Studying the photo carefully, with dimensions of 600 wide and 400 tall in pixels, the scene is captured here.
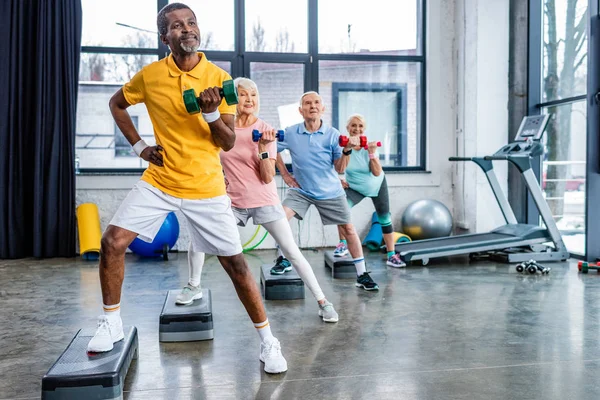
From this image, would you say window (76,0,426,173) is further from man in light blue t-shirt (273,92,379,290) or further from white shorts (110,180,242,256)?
white shorts (110,180,242,256)

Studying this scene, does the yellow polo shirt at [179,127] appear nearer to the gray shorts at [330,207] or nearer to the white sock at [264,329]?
the white sock at [264,329]

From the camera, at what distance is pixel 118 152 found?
663 cm

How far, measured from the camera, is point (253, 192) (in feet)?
11.3

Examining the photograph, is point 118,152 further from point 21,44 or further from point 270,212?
point 270,212

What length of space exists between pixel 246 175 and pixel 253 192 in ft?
0.37

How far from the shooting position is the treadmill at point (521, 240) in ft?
18.2

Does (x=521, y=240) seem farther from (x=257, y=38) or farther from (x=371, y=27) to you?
(x=257, y=38)

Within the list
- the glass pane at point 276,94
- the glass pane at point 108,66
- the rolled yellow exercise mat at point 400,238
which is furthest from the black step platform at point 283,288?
the glass pane at point 108,66

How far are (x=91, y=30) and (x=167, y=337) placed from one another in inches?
180

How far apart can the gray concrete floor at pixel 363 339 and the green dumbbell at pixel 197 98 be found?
1104 mm

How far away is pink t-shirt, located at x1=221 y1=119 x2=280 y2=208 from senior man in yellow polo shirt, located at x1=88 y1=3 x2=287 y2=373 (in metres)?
0.87

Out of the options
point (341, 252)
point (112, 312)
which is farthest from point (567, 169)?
point (112, 312)

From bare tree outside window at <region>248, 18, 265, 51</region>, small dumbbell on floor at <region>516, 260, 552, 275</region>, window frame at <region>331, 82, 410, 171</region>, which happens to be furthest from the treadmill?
bare tree outside window at <region>248, 18, 265, 51</region>

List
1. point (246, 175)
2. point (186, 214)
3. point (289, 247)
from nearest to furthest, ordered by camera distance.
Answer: point (186, 214), point (289, 247), point (246, 175)
